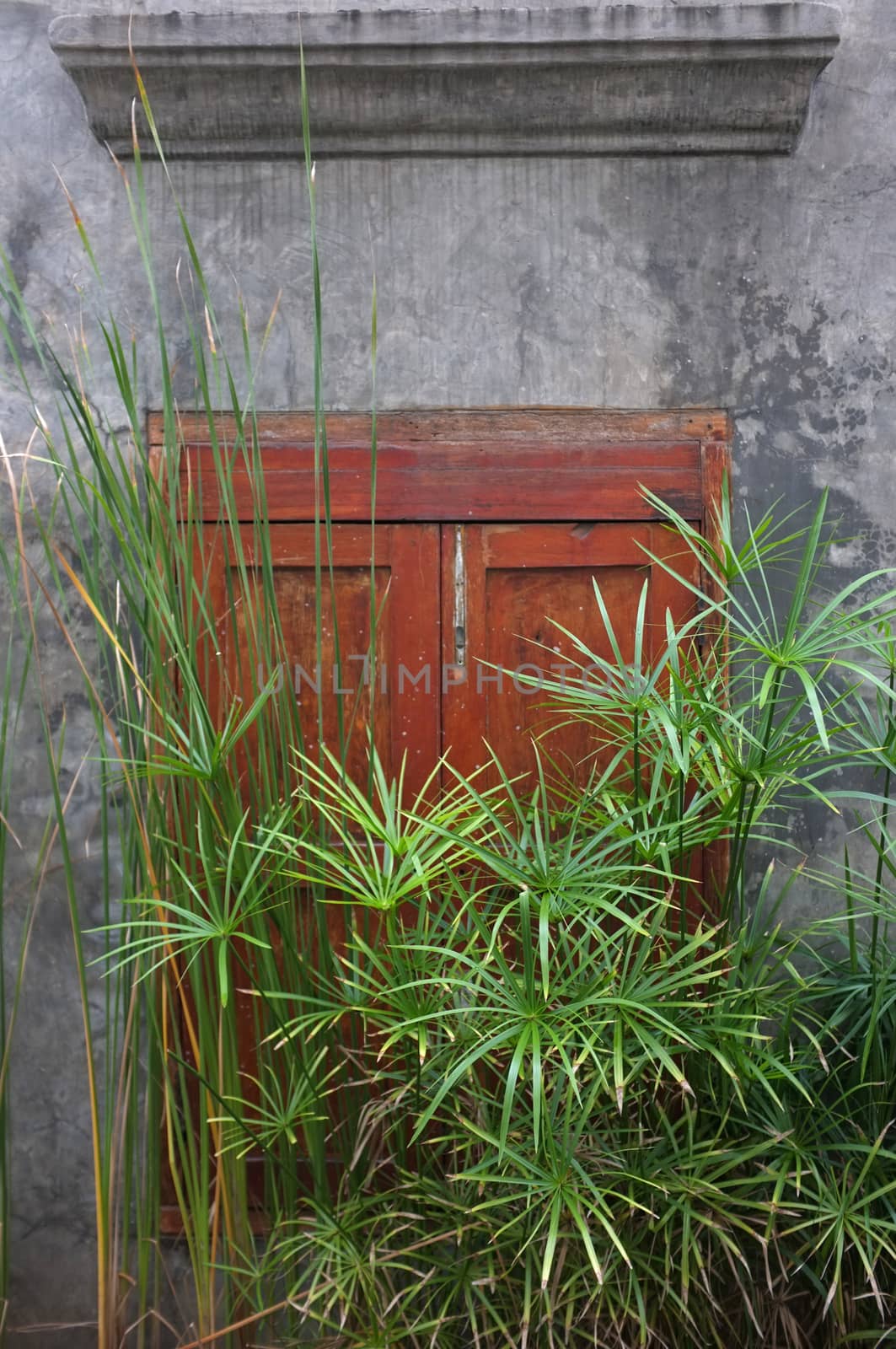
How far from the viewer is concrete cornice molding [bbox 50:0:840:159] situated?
2383 millimetres

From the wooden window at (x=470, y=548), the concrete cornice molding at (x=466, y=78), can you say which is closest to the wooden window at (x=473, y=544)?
the wooden window at (x=470, y=548)

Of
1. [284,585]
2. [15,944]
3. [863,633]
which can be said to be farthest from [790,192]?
[15,944]

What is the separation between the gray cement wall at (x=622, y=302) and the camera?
2.51 metres

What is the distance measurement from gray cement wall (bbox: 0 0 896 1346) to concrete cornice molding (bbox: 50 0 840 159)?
0.06 metres

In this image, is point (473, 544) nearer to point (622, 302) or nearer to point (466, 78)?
point (622, 302)

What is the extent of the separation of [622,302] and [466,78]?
0.56 m

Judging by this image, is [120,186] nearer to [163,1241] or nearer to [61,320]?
[61,320]

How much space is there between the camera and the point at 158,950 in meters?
2.18

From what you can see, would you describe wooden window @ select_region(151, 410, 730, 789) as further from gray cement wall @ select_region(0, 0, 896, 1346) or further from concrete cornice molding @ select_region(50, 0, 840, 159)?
concrete cornice molding @ select_region(50, 0, 840, 159)

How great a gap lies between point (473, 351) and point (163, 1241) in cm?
199

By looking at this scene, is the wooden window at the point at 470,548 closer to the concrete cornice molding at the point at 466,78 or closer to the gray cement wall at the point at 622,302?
the gray cement wall at the point at 622,302

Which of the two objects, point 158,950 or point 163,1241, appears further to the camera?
point 163,1241

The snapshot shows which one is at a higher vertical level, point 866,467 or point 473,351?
point 473,351

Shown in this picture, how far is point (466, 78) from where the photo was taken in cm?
243
